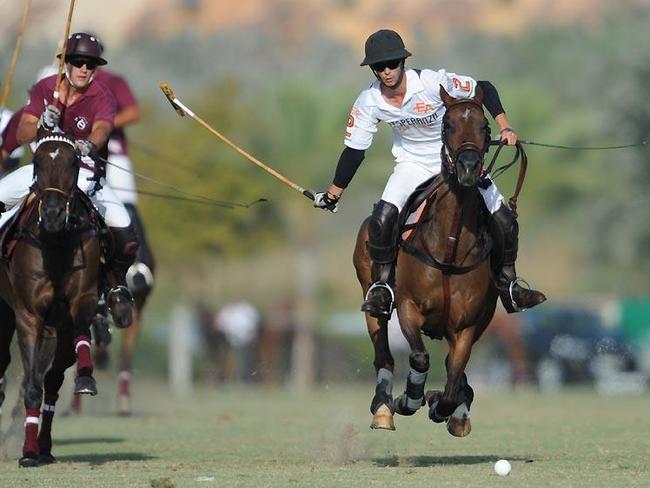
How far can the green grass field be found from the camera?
11.8 m

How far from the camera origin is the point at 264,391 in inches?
1356

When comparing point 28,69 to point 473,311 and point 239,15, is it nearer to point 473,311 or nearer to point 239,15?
point 239,15

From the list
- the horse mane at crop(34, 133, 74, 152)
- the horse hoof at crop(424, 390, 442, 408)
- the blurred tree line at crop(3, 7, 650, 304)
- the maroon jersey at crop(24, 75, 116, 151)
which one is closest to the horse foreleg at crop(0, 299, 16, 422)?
the maroon jersey at crop(24, 75, 116, 151)

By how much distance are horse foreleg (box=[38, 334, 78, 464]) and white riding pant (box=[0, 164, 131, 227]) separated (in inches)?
41.9

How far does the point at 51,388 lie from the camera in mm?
14445

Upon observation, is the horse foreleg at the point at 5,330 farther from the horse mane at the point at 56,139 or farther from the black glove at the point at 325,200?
the black glove at the point at 325,200

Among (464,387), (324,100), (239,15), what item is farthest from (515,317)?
(239,15)

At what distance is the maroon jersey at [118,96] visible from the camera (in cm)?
1927

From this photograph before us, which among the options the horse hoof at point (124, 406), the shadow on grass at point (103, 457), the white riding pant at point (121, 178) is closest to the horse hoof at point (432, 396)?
the shadow on grass at point (103, 457)

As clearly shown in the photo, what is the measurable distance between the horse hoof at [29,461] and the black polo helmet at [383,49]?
4.10 metres

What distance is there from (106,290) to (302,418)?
7211 millimetres

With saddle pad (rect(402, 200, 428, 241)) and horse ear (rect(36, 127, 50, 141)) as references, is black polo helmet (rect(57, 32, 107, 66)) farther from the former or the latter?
saddle pad (rect(402, 200, 428, 241))

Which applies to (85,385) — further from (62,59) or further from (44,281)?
(62,59)

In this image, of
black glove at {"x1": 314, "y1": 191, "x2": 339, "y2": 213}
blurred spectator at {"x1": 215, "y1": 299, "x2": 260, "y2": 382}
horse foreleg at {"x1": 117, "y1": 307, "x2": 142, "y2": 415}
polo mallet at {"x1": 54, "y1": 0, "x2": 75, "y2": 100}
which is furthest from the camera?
blurred spectator at {"x1": 215, "y1": 299, "x2": 260, "y2": 382}
